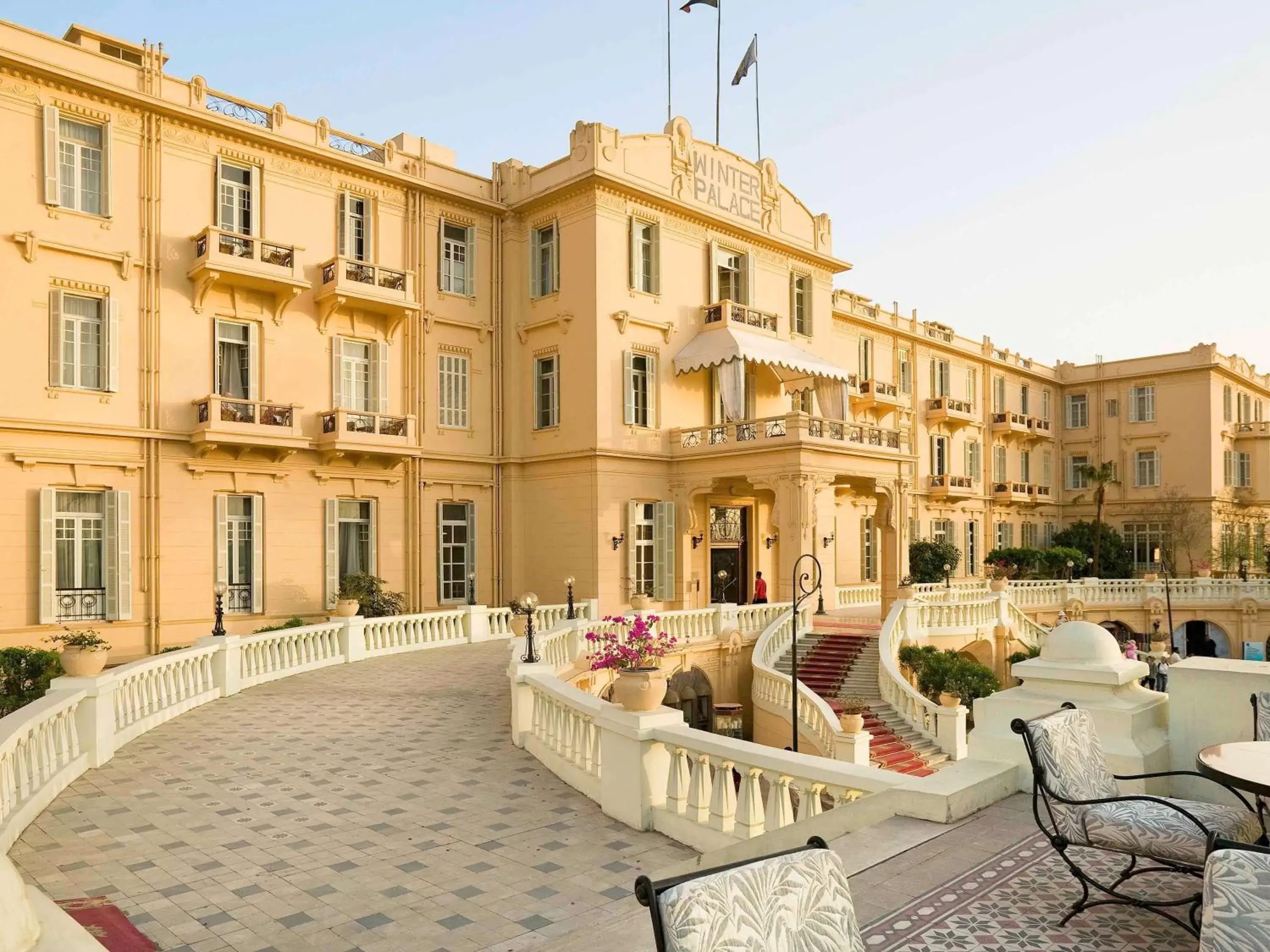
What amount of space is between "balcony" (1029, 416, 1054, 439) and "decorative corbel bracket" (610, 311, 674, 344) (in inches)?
961

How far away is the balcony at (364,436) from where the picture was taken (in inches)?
755

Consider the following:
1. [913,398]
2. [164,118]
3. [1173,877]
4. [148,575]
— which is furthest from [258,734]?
[913,398]

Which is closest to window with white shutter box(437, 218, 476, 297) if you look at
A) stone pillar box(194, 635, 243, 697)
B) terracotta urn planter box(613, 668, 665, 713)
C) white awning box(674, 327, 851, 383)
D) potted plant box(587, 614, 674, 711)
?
white awning box(674, 327, 851, 383)

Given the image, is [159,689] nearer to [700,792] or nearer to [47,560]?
[47,560]

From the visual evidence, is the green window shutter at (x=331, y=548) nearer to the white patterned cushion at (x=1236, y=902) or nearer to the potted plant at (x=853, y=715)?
the potted plant at (x=853, y=715)

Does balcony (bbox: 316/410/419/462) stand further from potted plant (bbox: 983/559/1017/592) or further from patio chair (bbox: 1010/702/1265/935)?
patio chair (bbox: 1010/702/1265/935)

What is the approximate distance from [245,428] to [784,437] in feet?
38.8

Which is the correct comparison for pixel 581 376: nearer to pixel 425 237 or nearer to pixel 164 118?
pixel 425 237

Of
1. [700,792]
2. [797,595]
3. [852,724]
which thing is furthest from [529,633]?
[797,595]

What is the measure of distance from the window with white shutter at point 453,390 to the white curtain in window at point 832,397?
33.3 ft

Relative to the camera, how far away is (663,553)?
23.0m

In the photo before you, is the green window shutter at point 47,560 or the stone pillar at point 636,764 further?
the green window shutter at point 47,560

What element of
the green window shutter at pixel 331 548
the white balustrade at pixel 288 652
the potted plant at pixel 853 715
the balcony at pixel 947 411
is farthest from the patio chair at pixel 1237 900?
the balcony at pixel 947 411

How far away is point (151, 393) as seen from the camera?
17.5m
